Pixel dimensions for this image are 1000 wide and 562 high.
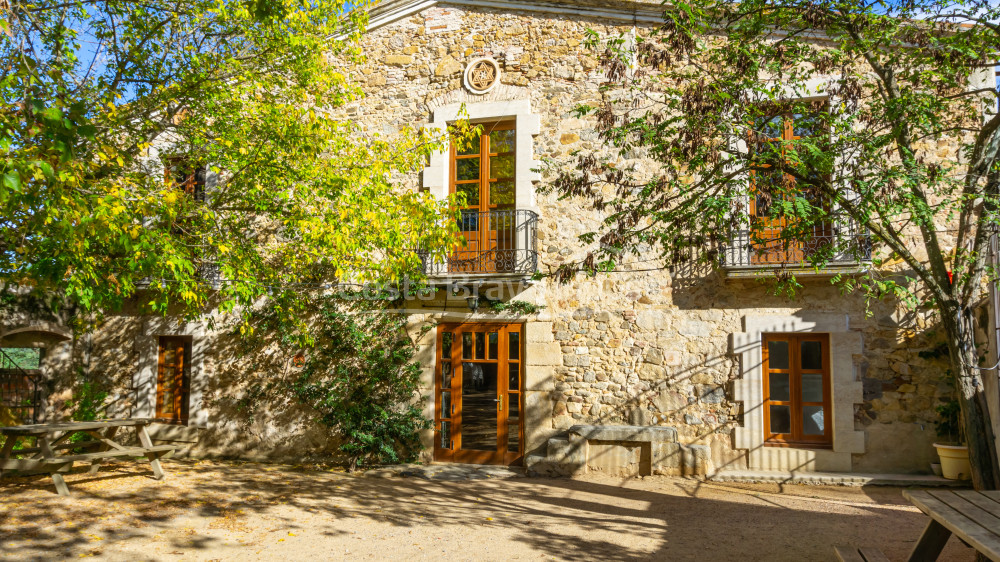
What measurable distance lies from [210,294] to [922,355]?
8.88 metres

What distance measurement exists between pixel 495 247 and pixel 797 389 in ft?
13.1

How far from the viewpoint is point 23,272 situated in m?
Answer: 5.18

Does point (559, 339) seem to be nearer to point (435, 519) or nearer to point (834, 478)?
point (435, 519)

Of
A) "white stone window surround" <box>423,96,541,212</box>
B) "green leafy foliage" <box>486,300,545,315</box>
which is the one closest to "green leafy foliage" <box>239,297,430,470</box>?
"green leafy foliage" <box>486,300,545,315</box>

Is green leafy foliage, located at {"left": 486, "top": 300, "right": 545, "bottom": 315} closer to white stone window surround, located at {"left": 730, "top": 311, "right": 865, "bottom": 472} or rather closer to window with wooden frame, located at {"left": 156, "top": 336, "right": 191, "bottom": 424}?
white stone window surround, located at {"left": 730, "top": 311, "right": 865, "bottom": 472}

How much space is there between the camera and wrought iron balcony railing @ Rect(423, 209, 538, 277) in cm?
794

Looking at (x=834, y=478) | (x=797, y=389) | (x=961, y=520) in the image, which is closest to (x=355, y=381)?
(x=797, y=389)

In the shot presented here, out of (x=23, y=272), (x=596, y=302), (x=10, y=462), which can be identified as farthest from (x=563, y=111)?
(x=10, y=462)

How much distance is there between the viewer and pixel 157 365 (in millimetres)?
9094

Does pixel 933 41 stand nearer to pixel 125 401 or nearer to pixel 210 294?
pixel 210 294

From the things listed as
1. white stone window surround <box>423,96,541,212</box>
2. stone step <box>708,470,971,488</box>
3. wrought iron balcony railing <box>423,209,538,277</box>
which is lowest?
stone step <box>708,470,971,488</box>

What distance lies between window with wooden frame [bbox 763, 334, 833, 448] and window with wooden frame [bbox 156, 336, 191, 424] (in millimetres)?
7727

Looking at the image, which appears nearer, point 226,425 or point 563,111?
point 563,111

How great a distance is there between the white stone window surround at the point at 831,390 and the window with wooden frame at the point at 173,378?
737 cm
